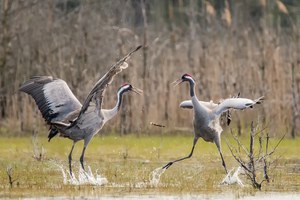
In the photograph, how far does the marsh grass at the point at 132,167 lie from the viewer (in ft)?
34.4

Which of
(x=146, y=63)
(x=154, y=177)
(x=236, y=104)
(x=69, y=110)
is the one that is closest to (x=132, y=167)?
(x=69, y=110)

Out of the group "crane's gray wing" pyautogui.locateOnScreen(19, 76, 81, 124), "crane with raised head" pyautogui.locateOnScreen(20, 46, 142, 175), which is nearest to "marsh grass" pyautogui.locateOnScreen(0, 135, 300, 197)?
"crane with raised head" pyautogui.locateOnScreen(20, 46, 142, 175)

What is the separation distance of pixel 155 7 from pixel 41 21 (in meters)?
4.17

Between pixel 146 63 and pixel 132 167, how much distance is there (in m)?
5.29

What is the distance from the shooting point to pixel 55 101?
12.1m

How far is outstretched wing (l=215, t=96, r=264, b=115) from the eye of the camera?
11.0m

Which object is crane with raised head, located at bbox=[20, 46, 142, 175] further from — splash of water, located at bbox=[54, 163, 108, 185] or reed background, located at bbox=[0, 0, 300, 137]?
reed background, located at bbox=[0, 0, 300, 137]

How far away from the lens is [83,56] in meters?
18.3

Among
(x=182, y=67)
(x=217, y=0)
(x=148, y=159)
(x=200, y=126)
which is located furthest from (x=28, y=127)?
(x=217, y=0)

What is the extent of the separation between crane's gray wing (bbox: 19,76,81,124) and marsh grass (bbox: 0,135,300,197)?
733 millimetres

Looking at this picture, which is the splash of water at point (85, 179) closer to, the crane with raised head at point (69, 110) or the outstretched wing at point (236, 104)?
the crane with raised head at point (69, 110)

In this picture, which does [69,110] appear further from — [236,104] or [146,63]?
[146,63]

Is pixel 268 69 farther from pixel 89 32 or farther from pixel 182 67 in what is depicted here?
pixel 89 32

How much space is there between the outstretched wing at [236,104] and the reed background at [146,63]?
4.64 m
